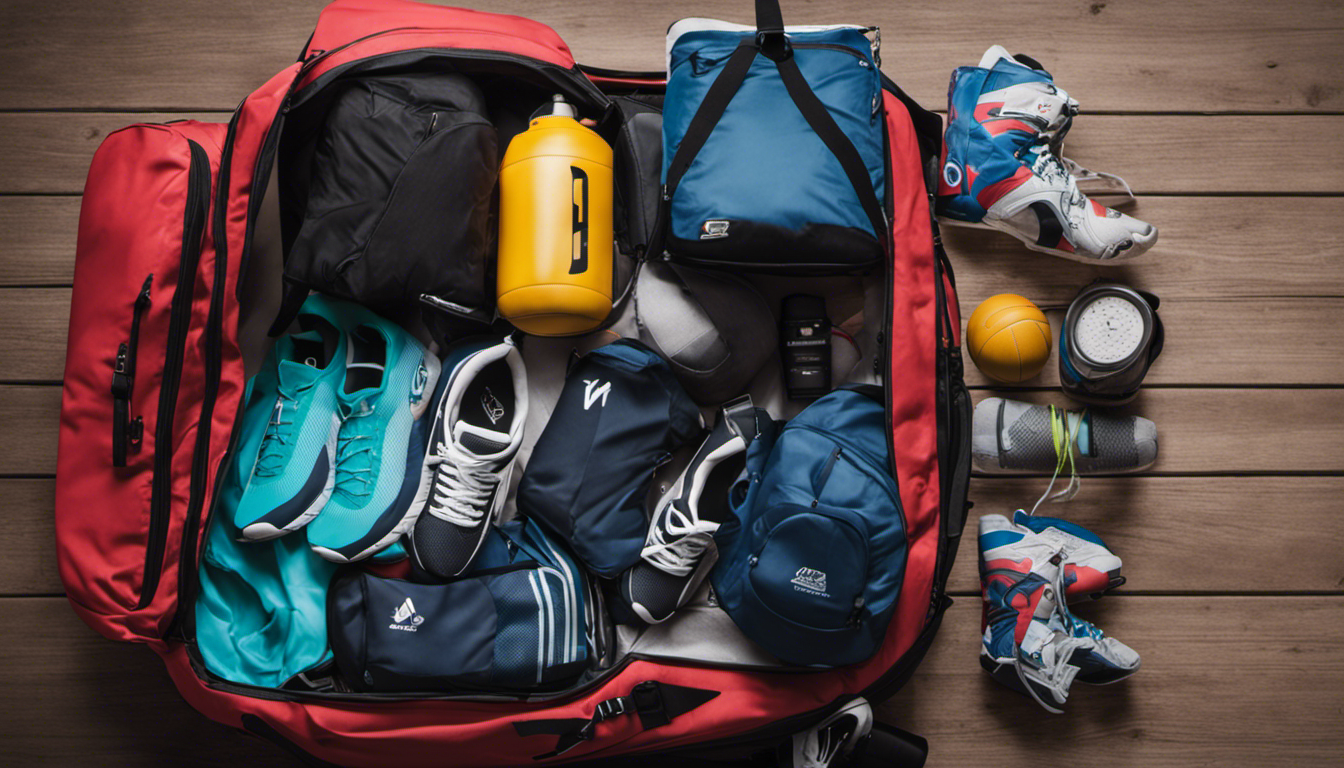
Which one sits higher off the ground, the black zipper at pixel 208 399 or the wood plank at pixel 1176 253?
the wood plank at pixel 1176 253

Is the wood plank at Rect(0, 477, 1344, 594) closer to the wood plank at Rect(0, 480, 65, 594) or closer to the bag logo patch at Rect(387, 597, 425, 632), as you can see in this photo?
the bag logo patch at Rect(387, 597, 425, 632)

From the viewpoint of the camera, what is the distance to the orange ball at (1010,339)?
1.25m

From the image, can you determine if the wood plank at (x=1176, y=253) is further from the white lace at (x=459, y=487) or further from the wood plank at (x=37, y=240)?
the white lace at (x=459, y=487)

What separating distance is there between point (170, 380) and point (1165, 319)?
5.44 feet

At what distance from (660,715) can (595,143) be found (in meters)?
0.88

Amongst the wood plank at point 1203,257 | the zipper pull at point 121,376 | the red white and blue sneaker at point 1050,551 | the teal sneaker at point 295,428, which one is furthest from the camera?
the wood plank at point 1203,257

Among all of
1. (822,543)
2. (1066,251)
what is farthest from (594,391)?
(1066,251)

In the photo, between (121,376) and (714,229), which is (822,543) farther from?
(121,376)

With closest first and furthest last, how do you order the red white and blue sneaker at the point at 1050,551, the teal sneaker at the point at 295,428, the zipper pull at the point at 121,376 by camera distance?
the zipper pull at the point at 121,376 → the teal sneaker at the point at 295,428 → the red white and blue sneaker at the point at 1050,551

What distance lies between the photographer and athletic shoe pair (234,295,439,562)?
46.4 inches

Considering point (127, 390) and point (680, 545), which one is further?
point (680, 545)

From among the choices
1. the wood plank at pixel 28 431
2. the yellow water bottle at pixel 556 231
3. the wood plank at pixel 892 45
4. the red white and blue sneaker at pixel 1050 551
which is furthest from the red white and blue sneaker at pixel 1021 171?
the wood plank at pixel 28 431

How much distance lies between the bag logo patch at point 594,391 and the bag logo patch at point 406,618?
1.33 feet

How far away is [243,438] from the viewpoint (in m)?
1.21
